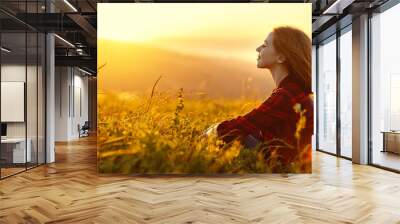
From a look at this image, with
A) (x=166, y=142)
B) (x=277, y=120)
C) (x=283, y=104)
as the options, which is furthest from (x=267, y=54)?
(x=166, y=142)

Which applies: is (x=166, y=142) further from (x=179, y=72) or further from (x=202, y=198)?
(x=202, y=198)

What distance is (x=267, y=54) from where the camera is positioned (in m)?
7.24

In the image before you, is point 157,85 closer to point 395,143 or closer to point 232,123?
point 232,123

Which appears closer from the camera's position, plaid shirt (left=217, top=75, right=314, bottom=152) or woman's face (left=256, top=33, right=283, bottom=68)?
plaid shirt (left=217, top=75, right=314, bottom=152)

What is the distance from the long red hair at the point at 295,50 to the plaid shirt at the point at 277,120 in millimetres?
146

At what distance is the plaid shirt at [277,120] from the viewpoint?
7.10 meters

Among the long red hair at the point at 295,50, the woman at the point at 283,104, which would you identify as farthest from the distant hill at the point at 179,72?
the long red hair at the point at 295,50

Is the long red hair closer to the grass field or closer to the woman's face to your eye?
the woman's face

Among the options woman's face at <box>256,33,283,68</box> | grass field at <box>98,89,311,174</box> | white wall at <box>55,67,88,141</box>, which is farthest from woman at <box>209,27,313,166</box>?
white wall at <box>55,67,88,141</box>

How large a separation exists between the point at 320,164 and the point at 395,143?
5.23 ft

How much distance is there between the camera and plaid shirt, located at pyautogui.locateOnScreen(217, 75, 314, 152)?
7.10m

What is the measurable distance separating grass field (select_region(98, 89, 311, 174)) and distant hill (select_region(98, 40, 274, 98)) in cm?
24

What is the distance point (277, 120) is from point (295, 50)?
1.28 meters

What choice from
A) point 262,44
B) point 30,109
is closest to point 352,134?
point 262,44
